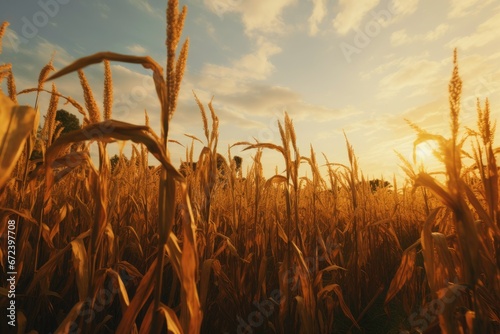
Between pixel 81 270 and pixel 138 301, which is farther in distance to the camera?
pixel 81 270

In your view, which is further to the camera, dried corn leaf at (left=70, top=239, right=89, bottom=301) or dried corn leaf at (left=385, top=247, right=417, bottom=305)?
dried corn leaf at (left=385, top=247, right=417, bottom=305)

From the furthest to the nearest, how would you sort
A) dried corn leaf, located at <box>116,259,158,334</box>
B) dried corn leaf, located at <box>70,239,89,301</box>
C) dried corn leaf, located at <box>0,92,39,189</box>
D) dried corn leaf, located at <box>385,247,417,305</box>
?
1. dried corn leaf, located at <box>385,247,417,305</box>
2. dried corn leaf, located at <box>70,239,89,301</box>
3. dried corn leaf, located at <box>116,259,158,334</box>
4. dried corn leaf, located at <box>0,92,39,189</box>

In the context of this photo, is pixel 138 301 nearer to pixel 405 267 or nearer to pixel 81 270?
pixel 81 270

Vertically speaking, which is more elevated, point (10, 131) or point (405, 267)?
point (10, 131)

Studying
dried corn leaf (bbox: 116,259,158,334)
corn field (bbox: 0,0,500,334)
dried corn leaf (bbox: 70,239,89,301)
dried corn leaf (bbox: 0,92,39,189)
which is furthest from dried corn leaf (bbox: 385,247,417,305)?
dried corn leaf (bbox: 0,92,39,189)

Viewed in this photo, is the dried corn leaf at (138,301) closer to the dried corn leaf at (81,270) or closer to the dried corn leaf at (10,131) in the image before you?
the dried corn leaf at (81,270)

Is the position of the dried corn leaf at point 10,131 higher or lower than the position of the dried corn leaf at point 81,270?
higher

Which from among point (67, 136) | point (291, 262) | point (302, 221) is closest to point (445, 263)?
point (291, 262)

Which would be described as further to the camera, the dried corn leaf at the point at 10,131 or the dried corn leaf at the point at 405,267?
the dried corn leaf at the point at 405,267

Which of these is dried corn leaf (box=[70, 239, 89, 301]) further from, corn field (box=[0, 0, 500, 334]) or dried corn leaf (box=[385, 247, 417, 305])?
dried corn leaf (box=[385, 247, 417, 305])

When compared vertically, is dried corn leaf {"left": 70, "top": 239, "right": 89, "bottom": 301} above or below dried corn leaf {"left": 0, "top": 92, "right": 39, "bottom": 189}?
below

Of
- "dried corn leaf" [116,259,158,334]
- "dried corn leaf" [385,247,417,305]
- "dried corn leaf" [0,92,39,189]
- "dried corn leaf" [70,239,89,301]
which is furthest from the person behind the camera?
"dried corn leaf" [385,247,417,305]

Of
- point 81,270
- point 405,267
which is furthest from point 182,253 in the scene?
point 405,267

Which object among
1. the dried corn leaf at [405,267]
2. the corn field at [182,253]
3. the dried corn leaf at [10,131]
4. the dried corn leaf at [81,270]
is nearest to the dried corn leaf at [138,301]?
the corn field at [182,253]
